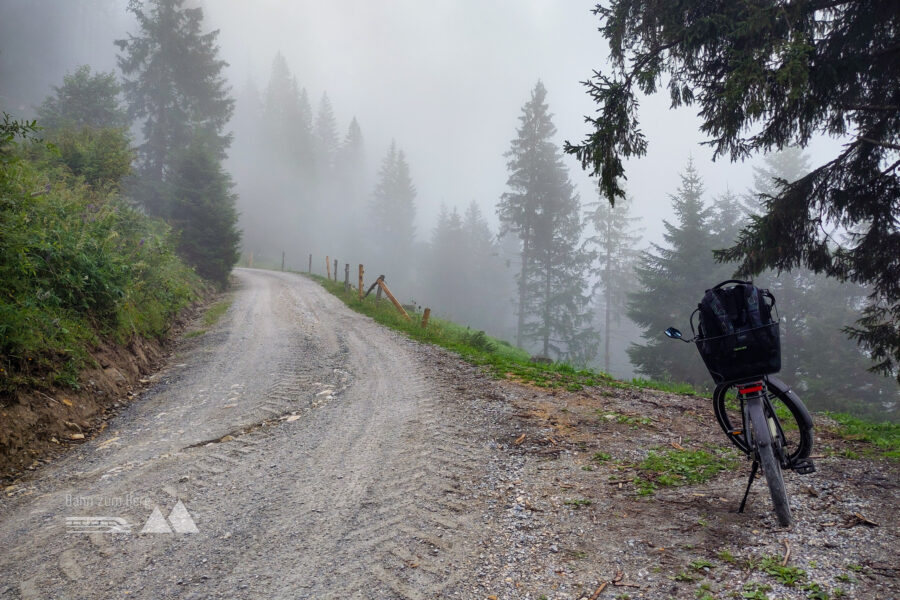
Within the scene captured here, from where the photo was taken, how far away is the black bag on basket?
3.15m

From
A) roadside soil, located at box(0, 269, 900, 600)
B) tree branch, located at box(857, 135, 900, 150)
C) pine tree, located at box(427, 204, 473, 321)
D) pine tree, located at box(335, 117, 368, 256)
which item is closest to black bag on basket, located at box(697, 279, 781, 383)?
roadside soil, located at box(0, 269, 900, 600)

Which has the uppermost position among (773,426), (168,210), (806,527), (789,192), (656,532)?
(168,210)

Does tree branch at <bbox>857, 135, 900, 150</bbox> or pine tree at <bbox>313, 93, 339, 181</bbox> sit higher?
pine tree at <bbox>313, 93, 339, 181</bbox>

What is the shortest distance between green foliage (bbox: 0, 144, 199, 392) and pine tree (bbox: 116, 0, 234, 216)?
19.1 metres

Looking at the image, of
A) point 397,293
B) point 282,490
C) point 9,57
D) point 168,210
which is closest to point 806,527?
point 282,490

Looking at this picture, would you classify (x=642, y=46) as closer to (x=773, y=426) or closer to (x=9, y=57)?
(x=773, y=426)

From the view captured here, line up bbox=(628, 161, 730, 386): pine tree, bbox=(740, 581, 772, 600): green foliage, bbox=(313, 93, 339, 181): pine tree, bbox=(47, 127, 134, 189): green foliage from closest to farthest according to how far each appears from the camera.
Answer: bbox=(740, 581, 772, 600): green foliage
bbox=(47, 127, 134, 189): green foliage
bbox=(628, 161, 730, 386): pine tree
bbox=(313, 93, 339, 181): pine tree

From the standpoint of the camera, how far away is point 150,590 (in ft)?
9.15

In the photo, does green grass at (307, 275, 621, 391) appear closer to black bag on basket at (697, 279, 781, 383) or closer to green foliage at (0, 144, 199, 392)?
black bag on basket at (697, 279, 781, 383)

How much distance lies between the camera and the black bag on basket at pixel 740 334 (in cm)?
315

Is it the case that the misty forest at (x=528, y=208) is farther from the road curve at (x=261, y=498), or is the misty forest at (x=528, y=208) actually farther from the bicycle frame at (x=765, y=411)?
the bicycle frame at (x=765, y=411)

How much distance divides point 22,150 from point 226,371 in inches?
305

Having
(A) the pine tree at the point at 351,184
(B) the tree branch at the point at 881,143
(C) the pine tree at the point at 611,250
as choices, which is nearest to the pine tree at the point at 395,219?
(A) the pine tree at the point at 351,184

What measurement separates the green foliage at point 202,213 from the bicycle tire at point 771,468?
69.5ft
